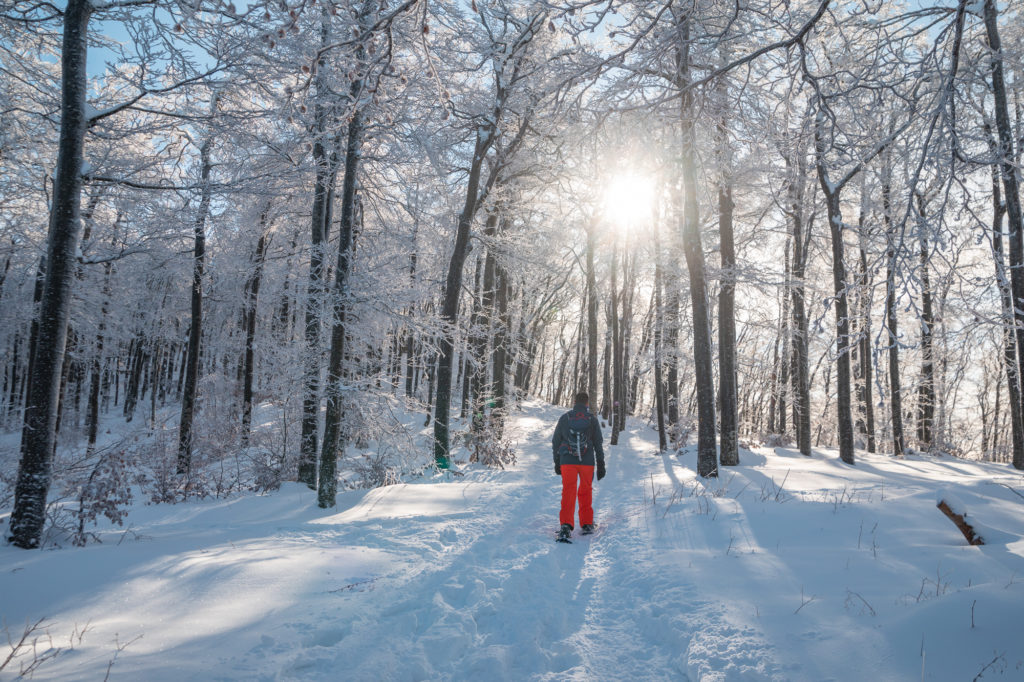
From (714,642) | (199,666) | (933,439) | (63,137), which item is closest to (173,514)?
(63,137)

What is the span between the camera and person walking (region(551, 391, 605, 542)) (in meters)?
6.46

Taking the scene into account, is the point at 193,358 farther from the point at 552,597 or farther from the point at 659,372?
the point at 659,372

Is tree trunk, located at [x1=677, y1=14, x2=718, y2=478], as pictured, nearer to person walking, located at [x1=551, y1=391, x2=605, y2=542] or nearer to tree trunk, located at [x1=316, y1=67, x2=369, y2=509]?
person walking, located at [x1=551, y1=391, x2=605, y2=542]

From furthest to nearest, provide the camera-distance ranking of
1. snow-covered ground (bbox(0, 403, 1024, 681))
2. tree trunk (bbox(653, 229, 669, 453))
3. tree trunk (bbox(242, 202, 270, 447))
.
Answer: tree trunk (bbox(242, 202, 270, 447)) < tree trunk (bbox(653, 229, 669, 453)) < snow-covered ground (bbox(0, 403, 1024, 681))

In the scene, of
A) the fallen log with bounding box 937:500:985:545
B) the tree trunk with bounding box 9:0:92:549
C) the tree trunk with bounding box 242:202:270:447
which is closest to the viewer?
the fallen log with bounding box 937:500:985:545

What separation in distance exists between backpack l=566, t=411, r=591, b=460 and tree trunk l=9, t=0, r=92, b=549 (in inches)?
229

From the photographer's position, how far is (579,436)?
6668 millimetres

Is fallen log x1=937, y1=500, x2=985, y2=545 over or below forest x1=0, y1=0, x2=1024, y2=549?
below

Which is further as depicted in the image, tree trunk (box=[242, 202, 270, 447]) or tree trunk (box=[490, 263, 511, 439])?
tree trunk (box=[242, 202, 270, 447])

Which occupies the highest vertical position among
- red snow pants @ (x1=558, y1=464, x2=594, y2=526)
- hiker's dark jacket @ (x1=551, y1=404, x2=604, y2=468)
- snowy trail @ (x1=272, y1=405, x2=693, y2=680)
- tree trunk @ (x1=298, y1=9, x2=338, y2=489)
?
tree trunk @ (x1=298, y1=9, x2=338, y2=489)

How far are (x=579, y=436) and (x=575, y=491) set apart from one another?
0.74m

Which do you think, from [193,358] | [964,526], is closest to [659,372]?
[964,526]

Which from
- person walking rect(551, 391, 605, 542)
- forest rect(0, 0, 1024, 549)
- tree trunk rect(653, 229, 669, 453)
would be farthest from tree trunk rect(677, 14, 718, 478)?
tree trunk rect(653, 229, 669, 453)

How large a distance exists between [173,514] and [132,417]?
25332 mm
